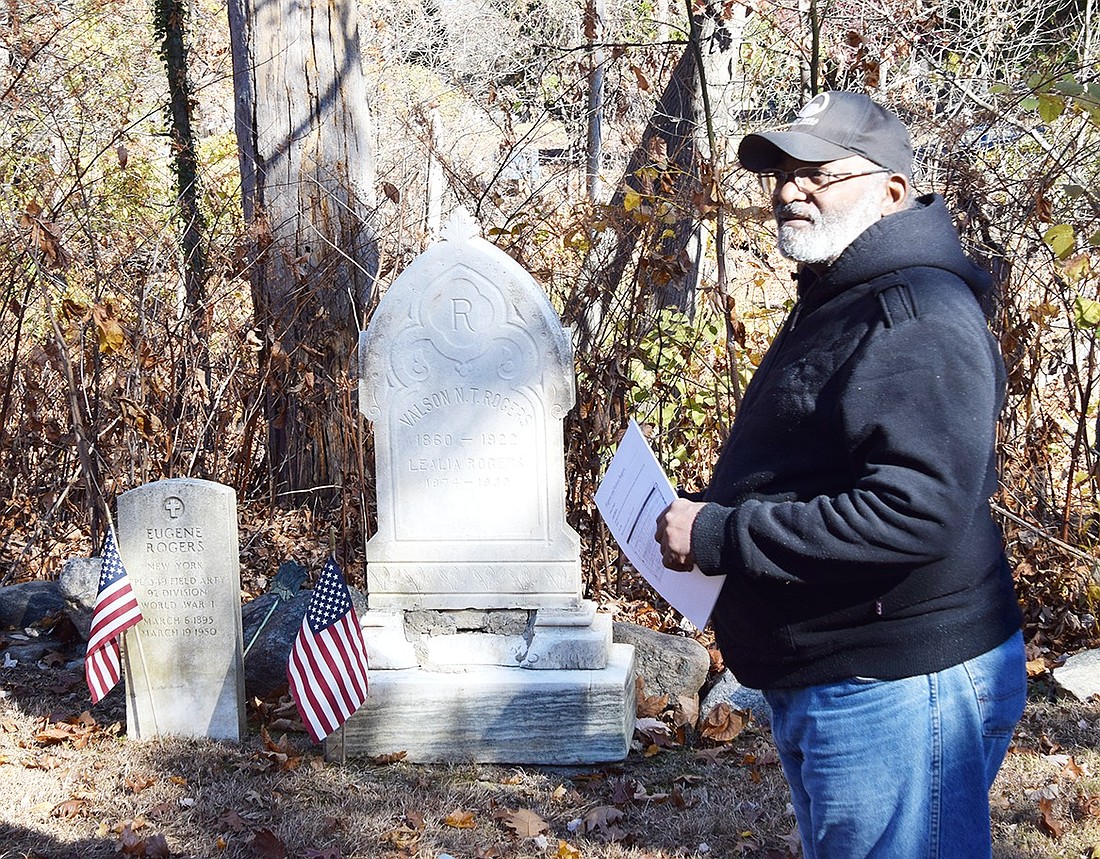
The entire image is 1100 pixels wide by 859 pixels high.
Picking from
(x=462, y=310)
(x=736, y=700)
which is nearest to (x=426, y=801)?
(x=736, y=700)

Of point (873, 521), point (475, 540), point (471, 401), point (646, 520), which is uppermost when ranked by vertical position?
point (873, 521)

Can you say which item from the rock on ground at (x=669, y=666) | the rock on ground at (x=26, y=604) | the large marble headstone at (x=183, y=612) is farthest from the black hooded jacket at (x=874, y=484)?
the rock on ground at (x=26, y=604)

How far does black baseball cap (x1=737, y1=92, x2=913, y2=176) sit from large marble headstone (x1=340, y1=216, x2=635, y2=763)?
103 inches

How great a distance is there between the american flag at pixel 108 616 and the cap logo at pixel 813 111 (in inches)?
148

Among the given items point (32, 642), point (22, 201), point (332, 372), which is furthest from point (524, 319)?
point (22, 201)

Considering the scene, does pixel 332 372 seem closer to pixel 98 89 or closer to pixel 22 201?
pixel 22 201

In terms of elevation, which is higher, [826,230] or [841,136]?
[841,136]

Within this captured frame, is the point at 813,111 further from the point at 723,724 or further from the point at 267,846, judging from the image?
the point at 723,724

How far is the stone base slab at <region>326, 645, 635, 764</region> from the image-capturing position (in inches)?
193

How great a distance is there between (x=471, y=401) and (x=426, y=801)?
1.64 metres

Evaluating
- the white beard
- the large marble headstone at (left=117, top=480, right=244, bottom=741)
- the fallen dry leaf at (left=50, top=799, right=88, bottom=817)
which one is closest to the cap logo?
the white beard

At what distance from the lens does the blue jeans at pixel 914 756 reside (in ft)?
7.07

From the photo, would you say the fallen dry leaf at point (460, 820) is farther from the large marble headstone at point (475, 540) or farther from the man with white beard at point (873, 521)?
the man with white beard at point (873, 521)

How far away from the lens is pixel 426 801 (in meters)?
4.53
